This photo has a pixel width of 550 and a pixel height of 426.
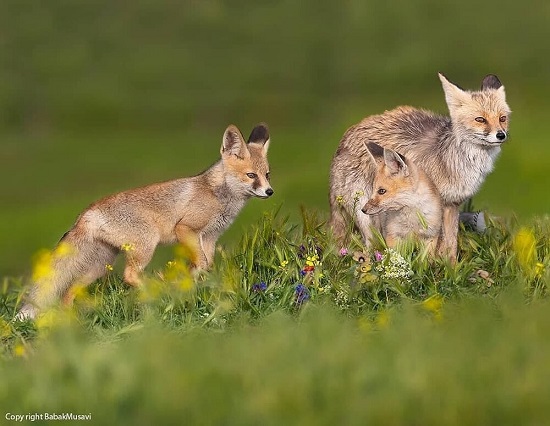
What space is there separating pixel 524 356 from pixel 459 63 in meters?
21.3

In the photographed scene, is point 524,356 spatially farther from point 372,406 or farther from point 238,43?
point 238,43

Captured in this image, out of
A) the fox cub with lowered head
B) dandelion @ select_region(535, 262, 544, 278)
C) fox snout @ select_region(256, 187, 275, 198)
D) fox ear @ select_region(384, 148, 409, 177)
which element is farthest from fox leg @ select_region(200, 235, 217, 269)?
dandelion @ select_region(535, 262, 544, 278)

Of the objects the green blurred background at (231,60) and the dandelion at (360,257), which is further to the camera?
the green blurred background at (231,60)

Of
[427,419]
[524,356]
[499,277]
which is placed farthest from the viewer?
[499,277]

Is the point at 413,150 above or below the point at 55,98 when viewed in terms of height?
above

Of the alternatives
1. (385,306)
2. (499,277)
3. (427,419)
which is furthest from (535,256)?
(427,419)

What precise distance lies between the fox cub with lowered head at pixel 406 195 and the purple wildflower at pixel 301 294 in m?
0.98

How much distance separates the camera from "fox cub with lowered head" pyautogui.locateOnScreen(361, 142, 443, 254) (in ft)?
31.9

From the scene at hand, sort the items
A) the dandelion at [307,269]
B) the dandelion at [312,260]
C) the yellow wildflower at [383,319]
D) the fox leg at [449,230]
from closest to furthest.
Answer: 1. the yellow wildflower at [383,319]
2. the dandelion at [312,260]
3. the dandelion at [307,269]
4. the fox leg at [449,230]

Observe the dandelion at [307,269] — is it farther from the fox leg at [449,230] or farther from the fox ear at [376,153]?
the fox leg at [449,230]

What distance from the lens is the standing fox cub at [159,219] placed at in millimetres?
9836

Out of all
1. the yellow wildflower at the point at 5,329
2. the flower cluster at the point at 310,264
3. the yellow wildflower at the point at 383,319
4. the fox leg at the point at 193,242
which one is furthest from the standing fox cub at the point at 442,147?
the yellow wildflower at the point at 5,329

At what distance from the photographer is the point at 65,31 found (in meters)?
30.2

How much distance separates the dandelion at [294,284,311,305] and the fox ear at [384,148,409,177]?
1.34 meters
